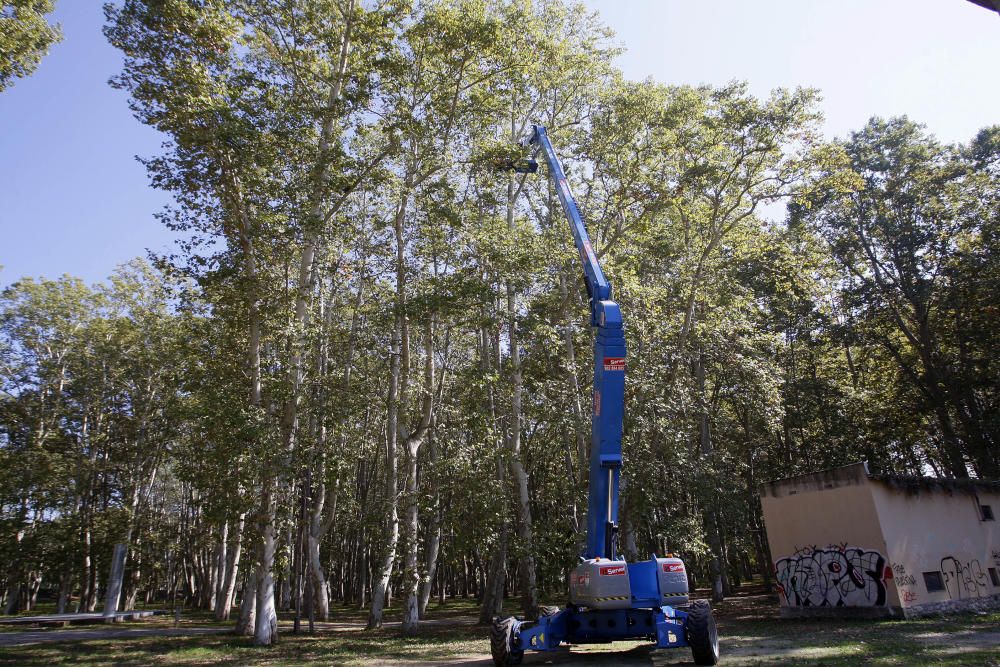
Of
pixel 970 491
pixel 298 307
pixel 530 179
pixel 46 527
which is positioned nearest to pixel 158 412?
pixel 46 527

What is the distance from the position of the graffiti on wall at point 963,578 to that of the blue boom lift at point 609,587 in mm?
9623

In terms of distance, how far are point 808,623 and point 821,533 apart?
7.08ft

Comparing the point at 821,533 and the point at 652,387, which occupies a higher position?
the point at 652,387

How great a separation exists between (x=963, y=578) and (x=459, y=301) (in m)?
14.3

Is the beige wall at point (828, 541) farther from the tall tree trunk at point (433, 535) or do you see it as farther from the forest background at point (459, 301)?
the tall tree trunk at point (433, 535)

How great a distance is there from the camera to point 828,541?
48.5 feet

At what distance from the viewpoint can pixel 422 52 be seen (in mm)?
14977

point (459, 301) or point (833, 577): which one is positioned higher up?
point (459, 301)

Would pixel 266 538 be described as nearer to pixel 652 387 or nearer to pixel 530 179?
pixel 652 387

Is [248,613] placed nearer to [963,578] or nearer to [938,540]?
[938,540]

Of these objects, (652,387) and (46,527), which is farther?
(46,527)

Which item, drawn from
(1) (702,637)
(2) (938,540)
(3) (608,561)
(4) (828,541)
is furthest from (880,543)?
(3) (608,561)

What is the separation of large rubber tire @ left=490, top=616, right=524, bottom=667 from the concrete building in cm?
943

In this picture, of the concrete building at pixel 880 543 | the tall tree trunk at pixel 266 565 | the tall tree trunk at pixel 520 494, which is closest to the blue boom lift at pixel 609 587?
the tall tree trunk at pixel 266 565
